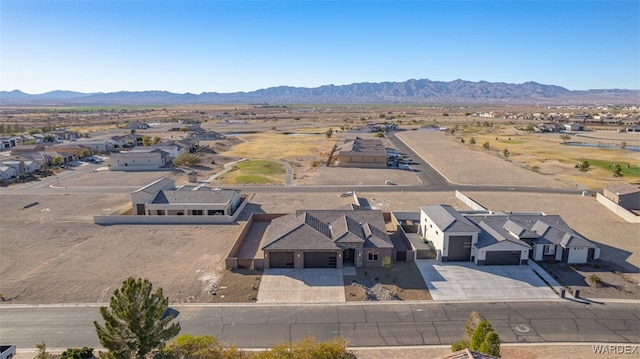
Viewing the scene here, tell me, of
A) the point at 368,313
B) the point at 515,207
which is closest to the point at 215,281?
the point at 368,313

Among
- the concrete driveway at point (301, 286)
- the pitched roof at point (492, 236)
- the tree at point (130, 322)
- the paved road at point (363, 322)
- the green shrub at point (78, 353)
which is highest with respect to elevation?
the tree at point (130, 322)

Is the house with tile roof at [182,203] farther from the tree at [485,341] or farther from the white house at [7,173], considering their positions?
the white house at [7,173]

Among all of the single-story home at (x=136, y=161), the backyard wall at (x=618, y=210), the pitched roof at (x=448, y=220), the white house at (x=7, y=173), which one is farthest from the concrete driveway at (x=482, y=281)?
the white house at (x=7, y=173)

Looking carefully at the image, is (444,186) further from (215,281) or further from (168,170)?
(168,170)

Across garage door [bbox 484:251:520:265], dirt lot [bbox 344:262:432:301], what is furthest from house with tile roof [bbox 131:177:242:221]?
garage door [bbox 484:251:520:265]

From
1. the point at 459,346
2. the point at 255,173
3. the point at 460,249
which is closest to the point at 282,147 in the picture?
the point at 255,173

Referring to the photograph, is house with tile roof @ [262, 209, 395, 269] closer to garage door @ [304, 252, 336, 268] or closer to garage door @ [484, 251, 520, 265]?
garage door @ [304, 252, 336, 268]
